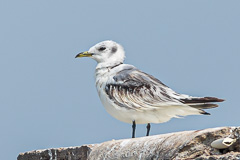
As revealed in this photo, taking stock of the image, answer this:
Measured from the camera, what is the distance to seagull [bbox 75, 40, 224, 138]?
7.48 meters

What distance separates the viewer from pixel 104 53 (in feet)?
29.7

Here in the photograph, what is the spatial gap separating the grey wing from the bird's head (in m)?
0.69

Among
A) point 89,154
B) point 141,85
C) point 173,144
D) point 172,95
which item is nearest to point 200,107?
point 172,95

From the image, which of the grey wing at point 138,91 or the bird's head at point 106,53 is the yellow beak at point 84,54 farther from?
the grey wing at point 138,91

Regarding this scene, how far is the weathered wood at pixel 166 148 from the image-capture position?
413 centimetres

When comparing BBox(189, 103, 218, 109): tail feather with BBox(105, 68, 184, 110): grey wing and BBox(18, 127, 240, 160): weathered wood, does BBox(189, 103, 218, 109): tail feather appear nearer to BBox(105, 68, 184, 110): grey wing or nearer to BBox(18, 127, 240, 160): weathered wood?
BBox(105, 68, 184, 110): grey wing

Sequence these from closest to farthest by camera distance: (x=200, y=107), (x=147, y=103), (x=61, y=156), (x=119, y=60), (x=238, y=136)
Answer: (x=238, y=136) → (x=61, y=156) → (x=200, y=107) → (x=147, y=103) → (x=119, y=60)

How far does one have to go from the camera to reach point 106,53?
905cm

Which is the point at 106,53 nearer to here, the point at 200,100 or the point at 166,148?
the point at 200,100

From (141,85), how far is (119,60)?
1124mm

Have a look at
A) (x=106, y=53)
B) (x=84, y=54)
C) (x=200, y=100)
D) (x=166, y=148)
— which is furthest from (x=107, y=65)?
(x=166, y=148)

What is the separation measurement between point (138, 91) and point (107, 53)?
1.37 meters

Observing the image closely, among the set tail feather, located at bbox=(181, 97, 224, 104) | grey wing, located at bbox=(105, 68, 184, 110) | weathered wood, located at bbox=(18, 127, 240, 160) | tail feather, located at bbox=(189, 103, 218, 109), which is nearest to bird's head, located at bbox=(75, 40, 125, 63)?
grey wing, located at bbox=(105, 68, 184, 110)

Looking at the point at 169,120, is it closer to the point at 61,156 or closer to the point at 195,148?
the point at 61,156
